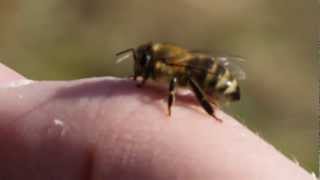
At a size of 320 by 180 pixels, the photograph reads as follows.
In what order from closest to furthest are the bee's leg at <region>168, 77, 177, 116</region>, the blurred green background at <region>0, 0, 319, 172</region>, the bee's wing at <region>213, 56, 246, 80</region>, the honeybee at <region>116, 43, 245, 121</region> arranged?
the bee's leg at <region>168, 77, 177, 116</region> < the honeybee at <region>116, 43, 245, 121</region> < the bee's wing at <region>213, 56, 246, 80</region> < the blurred green background at <region>0, 0, 319, 172</region>

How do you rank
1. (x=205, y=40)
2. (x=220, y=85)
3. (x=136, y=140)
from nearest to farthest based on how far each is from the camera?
(x=136, y=140)
(x=220, y=85)
(x=205, y=40)

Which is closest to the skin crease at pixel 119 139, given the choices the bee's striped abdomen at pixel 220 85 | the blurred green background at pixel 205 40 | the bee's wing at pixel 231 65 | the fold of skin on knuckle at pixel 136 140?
the fold of skin on knuckle at pixel 136 140

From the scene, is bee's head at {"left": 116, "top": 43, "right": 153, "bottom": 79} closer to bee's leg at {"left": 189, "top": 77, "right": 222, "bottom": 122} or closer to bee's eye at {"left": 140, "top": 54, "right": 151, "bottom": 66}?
bee's eye at {"left": 140, "top": 54, "right": 151, "bottom": 66}

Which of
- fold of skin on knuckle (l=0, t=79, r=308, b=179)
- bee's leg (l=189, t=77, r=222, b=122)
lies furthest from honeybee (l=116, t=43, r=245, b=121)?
fold of skin on knuckle (l=0, t=79, r=308, b=179)

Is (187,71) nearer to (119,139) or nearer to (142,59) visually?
(142,59)

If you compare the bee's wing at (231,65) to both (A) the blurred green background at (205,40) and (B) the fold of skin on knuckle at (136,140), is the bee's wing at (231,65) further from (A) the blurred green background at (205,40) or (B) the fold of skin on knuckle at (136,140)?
(A) the blurred green background at (205,40)

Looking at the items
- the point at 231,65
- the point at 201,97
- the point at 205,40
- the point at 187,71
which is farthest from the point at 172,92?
the point at 205,40

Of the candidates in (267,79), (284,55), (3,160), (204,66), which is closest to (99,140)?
(3,160)
